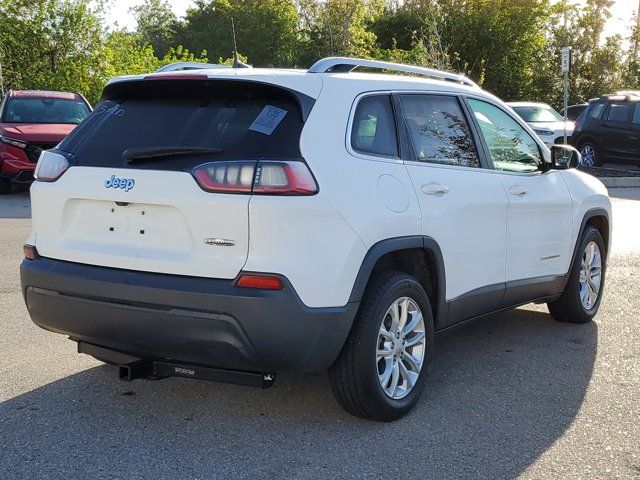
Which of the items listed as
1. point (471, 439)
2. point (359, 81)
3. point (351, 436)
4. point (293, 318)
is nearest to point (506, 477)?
point (471, 439)

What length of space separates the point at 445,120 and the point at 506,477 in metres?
2.20

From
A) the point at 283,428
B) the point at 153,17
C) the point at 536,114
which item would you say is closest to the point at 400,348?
the point at 283,428

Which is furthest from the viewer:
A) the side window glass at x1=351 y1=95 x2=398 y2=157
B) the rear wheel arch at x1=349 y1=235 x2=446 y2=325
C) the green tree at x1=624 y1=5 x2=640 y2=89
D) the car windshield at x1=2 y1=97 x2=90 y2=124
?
the green tree at x1=624 y1=5 x2=640 y2=89

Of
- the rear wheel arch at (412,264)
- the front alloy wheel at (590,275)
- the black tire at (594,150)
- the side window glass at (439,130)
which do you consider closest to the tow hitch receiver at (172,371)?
the rear wheel arch at (412,264)

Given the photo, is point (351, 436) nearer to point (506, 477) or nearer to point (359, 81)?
point (506, 477)

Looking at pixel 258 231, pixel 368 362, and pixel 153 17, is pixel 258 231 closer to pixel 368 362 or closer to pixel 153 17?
pixel 368 362

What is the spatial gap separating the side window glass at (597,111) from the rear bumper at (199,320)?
18.7 metres

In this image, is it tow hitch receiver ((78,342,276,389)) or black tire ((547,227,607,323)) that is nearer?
tow hitch receiver ((78,342,276,389))

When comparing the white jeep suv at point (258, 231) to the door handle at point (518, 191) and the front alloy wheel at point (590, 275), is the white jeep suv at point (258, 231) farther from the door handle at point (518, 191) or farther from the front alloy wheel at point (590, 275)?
the front alloy wheel at point (590, 275)

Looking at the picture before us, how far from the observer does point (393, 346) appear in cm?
446

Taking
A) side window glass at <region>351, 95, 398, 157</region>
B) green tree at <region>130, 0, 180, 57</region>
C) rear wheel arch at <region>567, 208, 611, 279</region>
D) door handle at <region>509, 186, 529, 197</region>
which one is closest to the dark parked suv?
rear wheel arch at <region>567, 208, 611, 279</region>

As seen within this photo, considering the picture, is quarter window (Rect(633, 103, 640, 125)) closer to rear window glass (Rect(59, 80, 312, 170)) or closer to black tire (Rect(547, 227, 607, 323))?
black tire (Rect(547, 227, 607, 323))

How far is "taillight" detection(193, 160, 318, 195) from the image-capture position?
390cm

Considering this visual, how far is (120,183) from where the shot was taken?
4.15 meters
